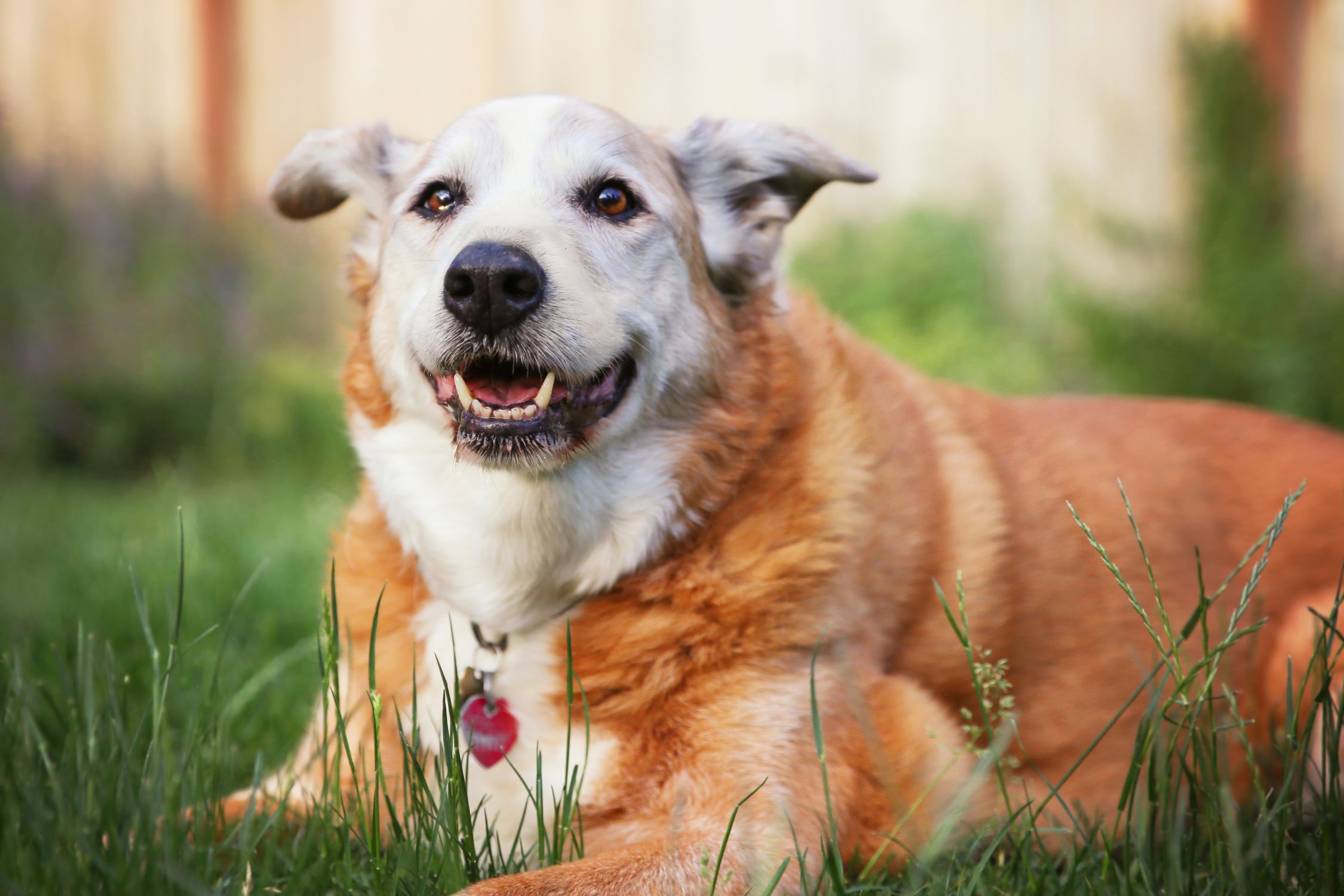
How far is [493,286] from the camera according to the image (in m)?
1.93

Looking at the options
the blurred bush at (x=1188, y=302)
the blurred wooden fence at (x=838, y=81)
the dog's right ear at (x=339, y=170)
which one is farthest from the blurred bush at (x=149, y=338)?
the dog's right ear at (x=339, y=170)

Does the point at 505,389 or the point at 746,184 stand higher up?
the point at 746,184

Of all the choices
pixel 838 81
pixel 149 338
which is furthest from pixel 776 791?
pixel 838 81

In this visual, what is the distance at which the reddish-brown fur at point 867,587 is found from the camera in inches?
71.3

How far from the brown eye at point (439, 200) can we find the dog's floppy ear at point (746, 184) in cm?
Answer: 52

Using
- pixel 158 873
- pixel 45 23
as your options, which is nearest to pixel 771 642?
pixel 158 873

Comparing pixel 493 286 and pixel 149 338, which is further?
pixel 149 338

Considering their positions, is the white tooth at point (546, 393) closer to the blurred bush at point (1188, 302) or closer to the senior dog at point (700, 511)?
the senior dog at point (700, 511)

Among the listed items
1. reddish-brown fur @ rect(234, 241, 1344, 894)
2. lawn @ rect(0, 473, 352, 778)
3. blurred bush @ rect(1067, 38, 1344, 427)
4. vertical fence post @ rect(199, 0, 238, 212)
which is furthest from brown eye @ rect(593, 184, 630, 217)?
vertical fence post @ rect(199, 0, 238, 212)

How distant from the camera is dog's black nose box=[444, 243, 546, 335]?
75.9 inches

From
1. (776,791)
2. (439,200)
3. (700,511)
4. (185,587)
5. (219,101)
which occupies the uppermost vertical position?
(219,101)

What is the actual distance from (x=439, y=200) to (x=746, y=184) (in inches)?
26.5

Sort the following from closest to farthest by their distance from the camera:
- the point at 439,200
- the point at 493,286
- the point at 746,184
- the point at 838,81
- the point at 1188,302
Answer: the point at 493,286, the point at 439,200, the point at 746,184, the point at 1188,302, the point at 838,81

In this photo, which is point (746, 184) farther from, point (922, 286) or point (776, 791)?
point (922, 286)
